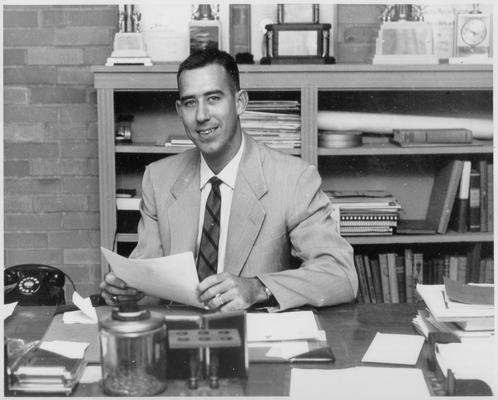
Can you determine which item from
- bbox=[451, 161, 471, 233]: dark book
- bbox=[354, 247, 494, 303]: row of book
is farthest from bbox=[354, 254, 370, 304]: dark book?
bbox=[451, 161, 471, 233]: dark book

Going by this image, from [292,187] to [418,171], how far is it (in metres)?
1.27

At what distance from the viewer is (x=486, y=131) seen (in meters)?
3.02

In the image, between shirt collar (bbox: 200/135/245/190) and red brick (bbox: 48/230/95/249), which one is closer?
shirt collar (bbox: 200/135/245/190)

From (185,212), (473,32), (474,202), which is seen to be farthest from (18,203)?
(473,32)

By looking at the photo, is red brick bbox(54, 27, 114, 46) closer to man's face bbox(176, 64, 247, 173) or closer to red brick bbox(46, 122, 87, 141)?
red brick bbox(46, 122, 87, 141)

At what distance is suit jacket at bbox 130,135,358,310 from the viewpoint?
2.00 meters

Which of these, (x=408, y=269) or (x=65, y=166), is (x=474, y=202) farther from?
(x=65, y=166)

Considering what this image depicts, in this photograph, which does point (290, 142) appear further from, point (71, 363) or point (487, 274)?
point (71, 363)

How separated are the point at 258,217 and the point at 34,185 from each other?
1437 millimetres

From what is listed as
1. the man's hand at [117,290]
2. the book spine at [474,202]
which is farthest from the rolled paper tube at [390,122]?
the man's hand at [117,290]

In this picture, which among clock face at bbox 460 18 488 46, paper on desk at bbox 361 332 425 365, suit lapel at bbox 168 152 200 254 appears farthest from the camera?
clock face at bbox 460 18 488 46

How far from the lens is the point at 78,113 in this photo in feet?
10.3

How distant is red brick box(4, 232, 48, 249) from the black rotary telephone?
2.87 ft

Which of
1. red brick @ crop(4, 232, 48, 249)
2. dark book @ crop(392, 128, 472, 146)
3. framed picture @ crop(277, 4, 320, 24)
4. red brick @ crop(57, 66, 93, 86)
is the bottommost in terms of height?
red brick @ crop(4, 232, 48, 249)
